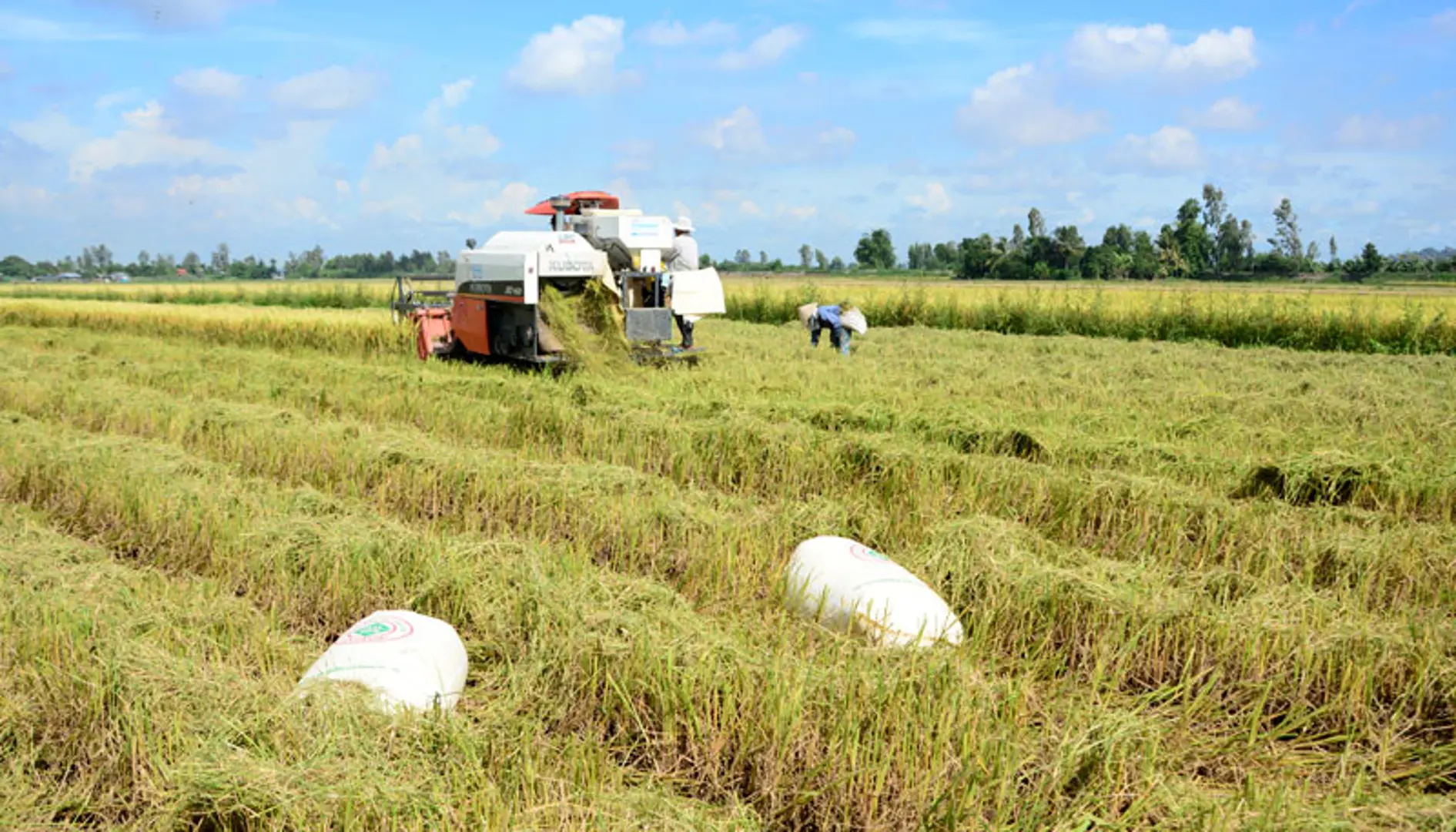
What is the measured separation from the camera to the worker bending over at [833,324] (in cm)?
1407

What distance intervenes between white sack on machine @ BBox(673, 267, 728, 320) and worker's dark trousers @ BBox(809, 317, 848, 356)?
2131 mm

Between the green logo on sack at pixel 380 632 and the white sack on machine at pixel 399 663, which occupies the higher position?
the green logo on sack at pixel 380 632

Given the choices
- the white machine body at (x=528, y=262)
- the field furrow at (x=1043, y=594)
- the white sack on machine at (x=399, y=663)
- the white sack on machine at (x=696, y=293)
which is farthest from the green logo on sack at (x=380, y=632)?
the white sack on machine at (x=696, y=293)

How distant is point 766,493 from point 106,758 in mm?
4093

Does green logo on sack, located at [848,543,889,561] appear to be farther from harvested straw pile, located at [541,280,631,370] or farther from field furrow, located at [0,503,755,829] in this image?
harvested straw pile, located at [541,280,631,370]

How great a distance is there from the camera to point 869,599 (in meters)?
3.92

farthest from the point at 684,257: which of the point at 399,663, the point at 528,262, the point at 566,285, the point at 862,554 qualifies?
the point at 399,663

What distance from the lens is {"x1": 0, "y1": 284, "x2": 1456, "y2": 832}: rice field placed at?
291 cm

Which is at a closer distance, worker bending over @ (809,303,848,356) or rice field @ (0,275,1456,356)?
worker bending over @ (809,303,848,356)

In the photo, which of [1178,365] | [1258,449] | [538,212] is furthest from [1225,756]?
[538,212]

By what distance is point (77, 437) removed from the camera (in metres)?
7.76

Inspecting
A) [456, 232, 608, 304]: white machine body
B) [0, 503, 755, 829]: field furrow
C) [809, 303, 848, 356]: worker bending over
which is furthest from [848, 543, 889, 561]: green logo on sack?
[809, 303, 848, 356]: worker bending over

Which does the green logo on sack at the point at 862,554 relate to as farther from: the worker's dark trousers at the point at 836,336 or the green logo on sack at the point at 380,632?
the worker's dark trousers at the point at 836,336

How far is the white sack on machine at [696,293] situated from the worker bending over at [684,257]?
556 mm
